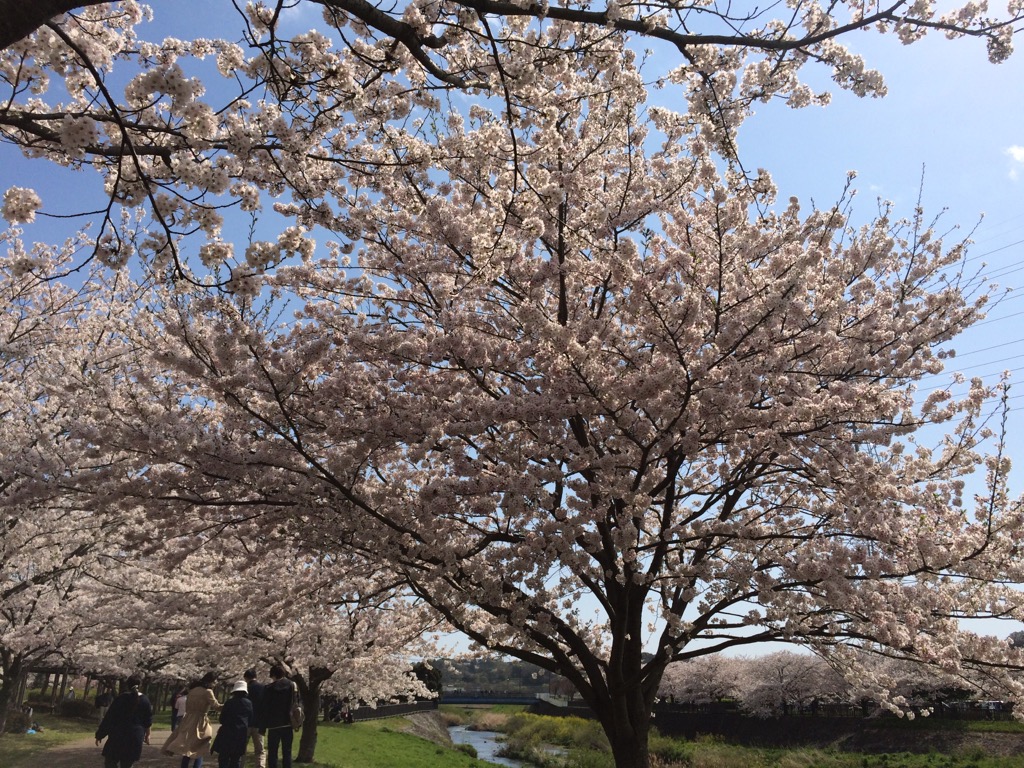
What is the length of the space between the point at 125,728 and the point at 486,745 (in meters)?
42.1

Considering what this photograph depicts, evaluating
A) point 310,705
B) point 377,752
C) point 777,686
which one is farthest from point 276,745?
point 777,686

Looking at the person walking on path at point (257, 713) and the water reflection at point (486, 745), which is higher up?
the person walking on path at point (257, 713)

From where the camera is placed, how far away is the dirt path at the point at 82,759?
511 inches

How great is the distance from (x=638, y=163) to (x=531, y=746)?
37888mm

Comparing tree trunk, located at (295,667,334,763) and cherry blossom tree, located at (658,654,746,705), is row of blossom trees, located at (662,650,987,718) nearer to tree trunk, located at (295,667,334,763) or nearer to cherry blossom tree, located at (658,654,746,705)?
cherry blossom tree, located at (658,654,746,705)

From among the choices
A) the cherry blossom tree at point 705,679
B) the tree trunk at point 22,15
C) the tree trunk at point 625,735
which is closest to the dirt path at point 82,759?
the tree trunk at point 625,735

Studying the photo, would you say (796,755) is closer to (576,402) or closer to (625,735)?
(625,735)

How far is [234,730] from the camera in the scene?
31.9 ft

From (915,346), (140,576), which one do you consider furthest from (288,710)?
(915,346)

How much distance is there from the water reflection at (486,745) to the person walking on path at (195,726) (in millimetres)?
20569

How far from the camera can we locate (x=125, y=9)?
5.21 metres

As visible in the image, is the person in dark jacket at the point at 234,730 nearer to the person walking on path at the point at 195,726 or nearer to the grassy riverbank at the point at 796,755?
the person walking on path at the point at 195,726

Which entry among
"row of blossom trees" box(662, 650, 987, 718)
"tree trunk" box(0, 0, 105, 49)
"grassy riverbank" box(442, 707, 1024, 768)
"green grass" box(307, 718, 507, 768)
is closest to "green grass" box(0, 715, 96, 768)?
"green grass" box(307, 718, 507, 768)

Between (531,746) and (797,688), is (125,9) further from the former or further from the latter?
(797,688)
